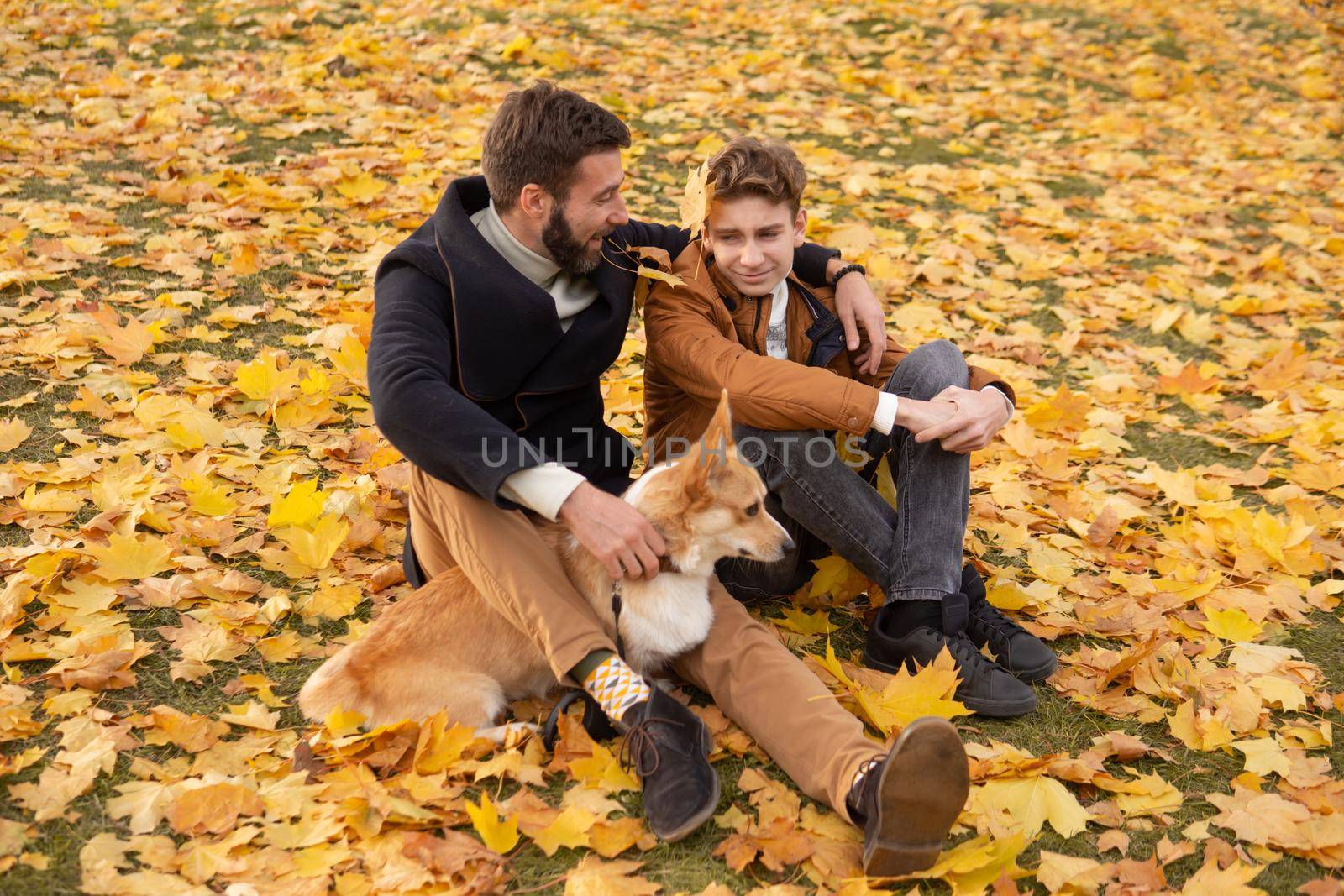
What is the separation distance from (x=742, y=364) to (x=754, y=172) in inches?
26.9

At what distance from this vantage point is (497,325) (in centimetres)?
315

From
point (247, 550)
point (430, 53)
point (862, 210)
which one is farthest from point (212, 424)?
point (430, 53)

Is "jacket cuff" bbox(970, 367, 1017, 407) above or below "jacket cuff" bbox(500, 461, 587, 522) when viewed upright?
above

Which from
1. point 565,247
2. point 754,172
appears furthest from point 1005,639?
point 565,247

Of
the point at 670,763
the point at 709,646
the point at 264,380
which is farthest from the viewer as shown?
the point at 264,380

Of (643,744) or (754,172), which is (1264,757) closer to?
(643,744)

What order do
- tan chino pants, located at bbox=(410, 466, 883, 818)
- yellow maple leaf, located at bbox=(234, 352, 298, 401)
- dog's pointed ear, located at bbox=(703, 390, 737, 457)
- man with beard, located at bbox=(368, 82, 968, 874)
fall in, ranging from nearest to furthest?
man with beard, located at bbox=(368, 82, 968, 874) → tan chino pants, located at bbox=(410, 466, 883, 818) → dog's pointed ear, located at bbox=(703, 390, 737, 457) → yellow maple leaf, located at bbox=(234, 352, 298, 401)

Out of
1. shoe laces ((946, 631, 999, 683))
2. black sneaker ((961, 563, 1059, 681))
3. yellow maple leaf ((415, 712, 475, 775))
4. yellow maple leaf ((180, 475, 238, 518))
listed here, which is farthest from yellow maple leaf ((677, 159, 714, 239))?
yellow maple leaf ((180, 475, 238, 518))

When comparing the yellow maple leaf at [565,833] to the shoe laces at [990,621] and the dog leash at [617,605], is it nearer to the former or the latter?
the dog leash at [617,605]

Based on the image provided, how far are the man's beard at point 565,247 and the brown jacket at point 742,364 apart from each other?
12.7 inches

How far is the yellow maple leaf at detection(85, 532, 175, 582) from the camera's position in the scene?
334 cm

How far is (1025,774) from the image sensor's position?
9.33 feet

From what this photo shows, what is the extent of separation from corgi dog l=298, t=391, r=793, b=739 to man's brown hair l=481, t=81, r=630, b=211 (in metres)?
0.92

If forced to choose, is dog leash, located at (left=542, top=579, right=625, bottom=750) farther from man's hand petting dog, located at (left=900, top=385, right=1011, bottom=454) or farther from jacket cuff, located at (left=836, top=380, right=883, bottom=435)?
man's hand petting dog, located at (left=900, top=385, right=1011, bottom=454)
